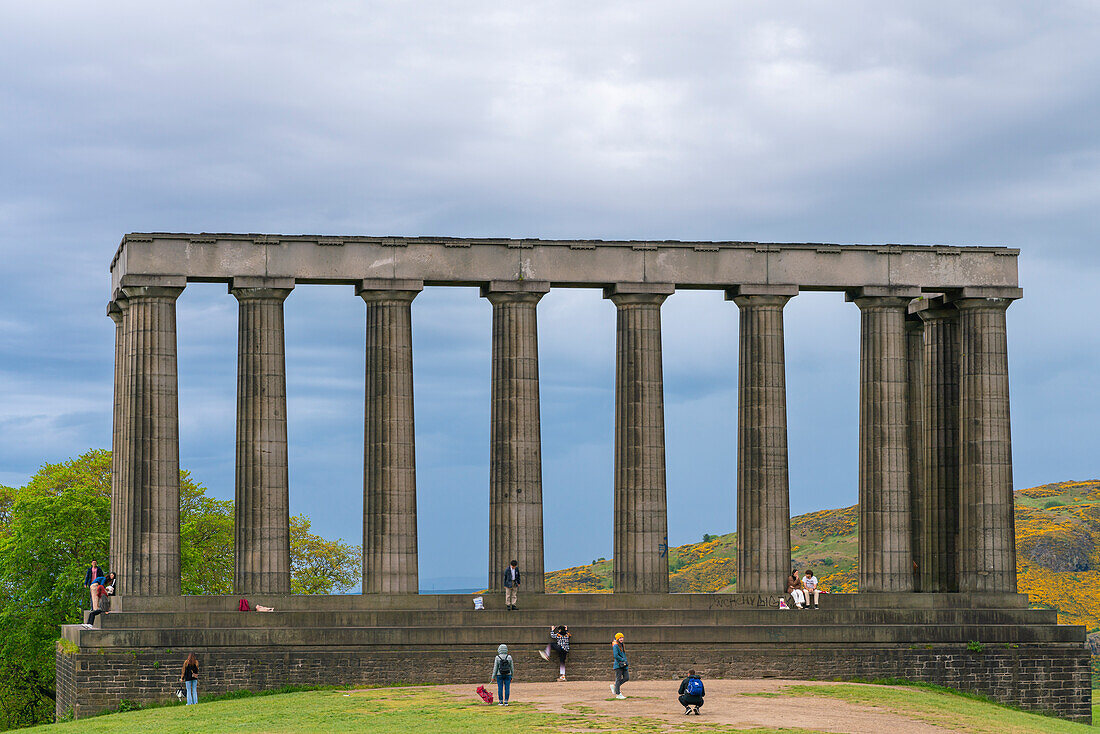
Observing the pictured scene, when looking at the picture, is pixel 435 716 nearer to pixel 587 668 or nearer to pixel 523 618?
pixel 587 668

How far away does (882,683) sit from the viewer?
193ft

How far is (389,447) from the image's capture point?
62375 millimetres

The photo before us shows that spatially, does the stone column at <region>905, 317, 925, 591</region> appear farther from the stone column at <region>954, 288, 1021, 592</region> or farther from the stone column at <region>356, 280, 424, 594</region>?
the stone column at <region>356, 280, 424, 594</region>

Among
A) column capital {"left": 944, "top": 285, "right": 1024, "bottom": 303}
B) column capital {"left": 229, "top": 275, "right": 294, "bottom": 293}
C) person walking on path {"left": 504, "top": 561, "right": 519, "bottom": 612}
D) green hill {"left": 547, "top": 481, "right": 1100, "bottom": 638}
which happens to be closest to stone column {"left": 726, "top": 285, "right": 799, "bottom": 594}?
column capital {"left": 944, "top": 285, "right": 1024, "bottom": 303}

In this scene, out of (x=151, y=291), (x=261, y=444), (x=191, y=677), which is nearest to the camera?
(x=191, y=677)

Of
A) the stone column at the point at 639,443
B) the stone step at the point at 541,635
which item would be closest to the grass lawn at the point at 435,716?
the stone step at the point at 541,635

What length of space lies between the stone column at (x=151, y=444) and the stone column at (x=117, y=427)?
1469 millimetres

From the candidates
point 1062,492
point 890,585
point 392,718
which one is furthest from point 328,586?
point 1062,492

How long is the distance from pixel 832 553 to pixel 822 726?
330 feet

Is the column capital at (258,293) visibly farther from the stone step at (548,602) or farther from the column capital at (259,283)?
the stone step at (548,602)

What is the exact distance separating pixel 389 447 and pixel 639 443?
10962mm

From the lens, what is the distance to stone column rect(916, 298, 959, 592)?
231ft

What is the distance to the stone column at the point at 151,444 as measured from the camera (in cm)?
6088

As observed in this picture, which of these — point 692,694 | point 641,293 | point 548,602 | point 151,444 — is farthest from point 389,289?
point 692,694
